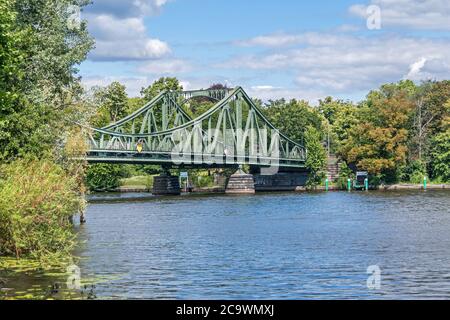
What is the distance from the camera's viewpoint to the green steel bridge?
103m

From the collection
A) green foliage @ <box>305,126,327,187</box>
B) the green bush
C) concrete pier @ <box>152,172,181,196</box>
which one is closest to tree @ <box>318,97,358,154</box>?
green foliage @ <box>305,126,327,187</box>

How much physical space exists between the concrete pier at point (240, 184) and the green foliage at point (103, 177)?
17190 mm

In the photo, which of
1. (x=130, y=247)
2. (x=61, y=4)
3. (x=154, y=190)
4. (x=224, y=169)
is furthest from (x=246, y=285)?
(x=224, y=169)

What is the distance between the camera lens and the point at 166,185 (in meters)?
115

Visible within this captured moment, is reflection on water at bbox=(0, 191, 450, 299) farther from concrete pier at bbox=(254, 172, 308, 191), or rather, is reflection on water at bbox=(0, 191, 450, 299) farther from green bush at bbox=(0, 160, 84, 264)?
concrete pier at bbox=(254, 172, 308, 191)

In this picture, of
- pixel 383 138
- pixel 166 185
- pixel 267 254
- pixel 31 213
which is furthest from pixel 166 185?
pixel 31 213

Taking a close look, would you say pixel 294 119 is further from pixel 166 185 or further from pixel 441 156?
pixel 166 185

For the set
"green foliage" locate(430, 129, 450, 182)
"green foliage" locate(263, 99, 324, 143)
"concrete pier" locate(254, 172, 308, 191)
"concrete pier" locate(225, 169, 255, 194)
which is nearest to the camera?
"green foliage" locate(430, 129, 450, 182)

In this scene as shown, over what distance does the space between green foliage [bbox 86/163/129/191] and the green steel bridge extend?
14.4ft

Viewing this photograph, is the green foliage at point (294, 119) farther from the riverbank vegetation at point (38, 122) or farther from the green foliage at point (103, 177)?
the riverbank vegetation at point (38, 122)

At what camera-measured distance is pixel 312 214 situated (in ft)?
206

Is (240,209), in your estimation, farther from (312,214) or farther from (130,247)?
(130,247)

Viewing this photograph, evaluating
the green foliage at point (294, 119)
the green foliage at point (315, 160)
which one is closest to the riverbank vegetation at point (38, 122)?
the green foliage at point (315, 160)
